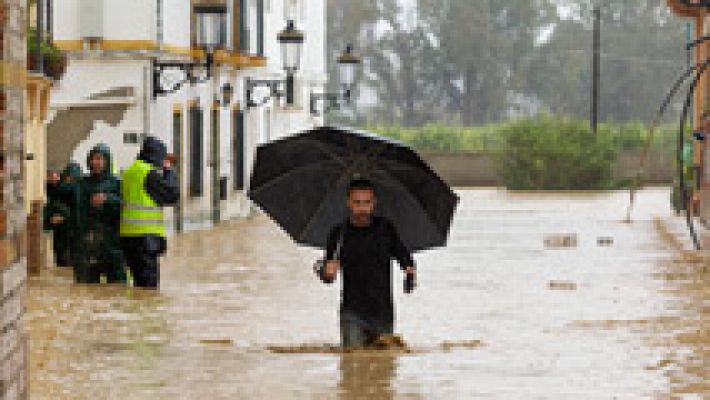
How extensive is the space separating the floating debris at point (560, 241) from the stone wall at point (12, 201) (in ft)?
75.5

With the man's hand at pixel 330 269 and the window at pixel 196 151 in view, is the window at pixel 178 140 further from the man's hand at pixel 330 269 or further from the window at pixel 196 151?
the man's hand at pixel 330 269

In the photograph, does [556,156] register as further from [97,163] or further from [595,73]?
[97,163]

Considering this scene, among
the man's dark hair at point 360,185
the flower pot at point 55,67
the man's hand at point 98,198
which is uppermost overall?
the flower pot at point 55,67

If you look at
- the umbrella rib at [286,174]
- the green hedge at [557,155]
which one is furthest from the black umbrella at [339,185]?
the green hedge at [557,155]

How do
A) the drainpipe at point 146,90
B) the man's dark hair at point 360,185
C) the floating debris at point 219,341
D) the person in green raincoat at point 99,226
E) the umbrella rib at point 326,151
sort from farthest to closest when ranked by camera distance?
the drainpipe at point 146,90, the person in green raincoat at point 99,226, the floating debris at point 219,341, the umbrella rib at point 326,151, the man's dark hair at point 360,185

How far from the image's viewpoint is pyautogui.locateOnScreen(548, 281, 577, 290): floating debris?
21.4 meters

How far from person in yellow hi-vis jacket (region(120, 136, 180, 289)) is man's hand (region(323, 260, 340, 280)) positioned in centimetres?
675

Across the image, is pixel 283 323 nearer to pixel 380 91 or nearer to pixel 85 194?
pixel 85 194

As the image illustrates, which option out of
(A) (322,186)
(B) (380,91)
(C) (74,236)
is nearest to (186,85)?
(C) (74,236)

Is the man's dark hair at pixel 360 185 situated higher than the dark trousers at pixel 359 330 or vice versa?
the man's dark hair at pixel 360 185

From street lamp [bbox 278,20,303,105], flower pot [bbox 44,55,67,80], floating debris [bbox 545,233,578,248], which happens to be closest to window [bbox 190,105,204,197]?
street lamp [bbox 278,20,303,105]

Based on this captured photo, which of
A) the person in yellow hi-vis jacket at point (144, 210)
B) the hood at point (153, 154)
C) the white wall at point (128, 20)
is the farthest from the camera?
the white wall at point (128, 20)

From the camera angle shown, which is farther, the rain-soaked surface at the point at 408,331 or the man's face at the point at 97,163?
the man's face at the point at 97,163

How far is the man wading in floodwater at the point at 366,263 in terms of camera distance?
42.2ft
